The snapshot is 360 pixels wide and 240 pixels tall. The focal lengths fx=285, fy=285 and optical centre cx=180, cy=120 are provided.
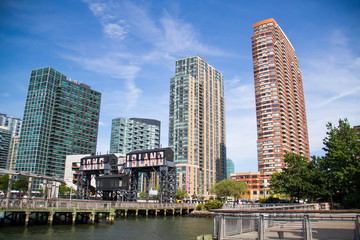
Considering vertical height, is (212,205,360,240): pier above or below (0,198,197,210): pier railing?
above

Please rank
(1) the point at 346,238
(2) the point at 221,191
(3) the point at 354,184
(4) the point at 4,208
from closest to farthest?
(1) the point at 346,238, (4) the point at 4,208, (3) the point at 354,184, (2) the point at 221,191

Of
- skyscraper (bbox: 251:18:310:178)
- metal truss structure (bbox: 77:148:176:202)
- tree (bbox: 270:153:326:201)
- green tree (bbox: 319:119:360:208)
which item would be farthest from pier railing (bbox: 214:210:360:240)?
skyscraper (bbox: 251:18:310:178)

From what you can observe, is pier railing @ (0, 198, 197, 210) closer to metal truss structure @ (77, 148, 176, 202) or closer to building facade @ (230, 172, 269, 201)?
metal truss structure @ (77, 148, 176, 202)

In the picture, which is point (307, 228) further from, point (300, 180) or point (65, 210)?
point (300, 180)

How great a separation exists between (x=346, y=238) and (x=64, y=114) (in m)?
193

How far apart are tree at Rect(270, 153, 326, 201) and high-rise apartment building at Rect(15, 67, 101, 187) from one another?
141845 mm

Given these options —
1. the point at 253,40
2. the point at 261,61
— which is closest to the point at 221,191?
the point at 261,61

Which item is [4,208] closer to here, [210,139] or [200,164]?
[200,164]

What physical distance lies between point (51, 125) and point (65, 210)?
147225 mm

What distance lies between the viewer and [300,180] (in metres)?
66.7

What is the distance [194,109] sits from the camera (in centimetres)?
18588

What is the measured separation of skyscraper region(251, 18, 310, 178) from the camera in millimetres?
135625

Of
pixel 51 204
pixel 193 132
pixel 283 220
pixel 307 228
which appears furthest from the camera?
pixel 193 132

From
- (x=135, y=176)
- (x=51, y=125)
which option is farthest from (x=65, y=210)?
(x=51, y=125)
